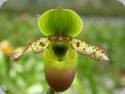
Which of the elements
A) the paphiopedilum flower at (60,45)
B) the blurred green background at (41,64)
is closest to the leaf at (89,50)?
the paphiopedilum flower at (60,45)

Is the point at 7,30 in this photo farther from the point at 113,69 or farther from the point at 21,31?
the point at 113,69

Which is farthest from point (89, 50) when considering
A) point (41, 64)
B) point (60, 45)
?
point (41, 64)

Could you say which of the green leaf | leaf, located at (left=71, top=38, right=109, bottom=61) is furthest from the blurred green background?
leaf, located at (left=71, top=38, right=109, bottom=61)

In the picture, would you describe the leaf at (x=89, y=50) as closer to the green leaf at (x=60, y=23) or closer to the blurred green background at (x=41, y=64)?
the green leaf at (x=60, y=23)

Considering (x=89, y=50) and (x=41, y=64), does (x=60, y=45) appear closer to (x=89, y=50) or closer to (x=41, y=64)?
(x=89, y=50)

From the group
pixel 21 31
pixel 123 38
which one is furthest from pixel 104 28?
pixel 21 31

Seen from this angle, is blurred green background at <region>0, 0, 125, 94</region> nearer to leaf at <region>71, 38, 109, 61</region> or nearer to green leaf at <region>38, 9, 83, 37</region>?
green leaf at <region>38, 9, 83, 37</region>

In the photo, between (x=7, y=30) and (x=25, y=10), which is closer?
(x=7, y=30)

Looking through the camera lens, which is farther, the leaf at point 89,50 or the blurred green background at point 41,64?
the blurred green background at point 41,64
